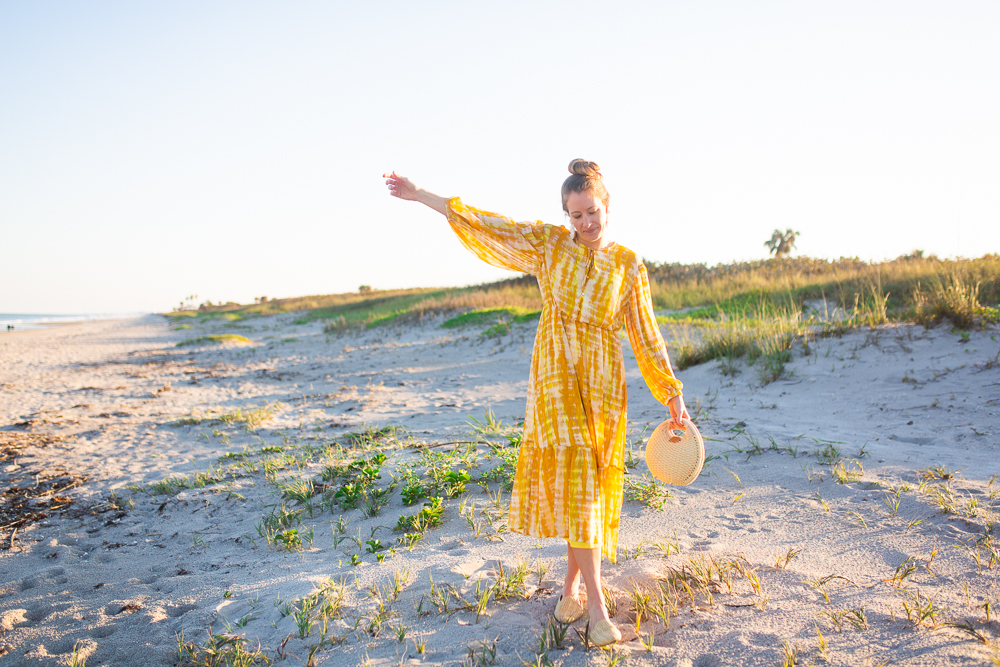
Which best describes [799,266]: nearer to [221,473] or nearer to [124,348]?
[221,473]

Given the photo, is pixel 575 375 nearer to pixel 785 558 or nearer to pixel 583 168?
pixel 583 168

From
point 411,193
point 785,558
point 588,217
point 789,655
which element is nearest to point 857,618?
point 789,655

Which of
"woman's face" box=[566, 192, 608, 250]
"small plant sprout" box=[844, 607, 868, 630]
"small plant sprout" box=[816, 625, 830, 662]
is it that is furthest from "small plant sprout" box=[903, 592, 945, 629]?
"woman's face" box=[566, 192, 608, 250]

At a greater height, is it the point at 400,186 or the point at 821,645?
the point at 400,186

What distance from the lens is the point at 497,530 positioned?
316cm

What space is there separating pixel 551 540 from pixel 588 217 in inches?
75.3

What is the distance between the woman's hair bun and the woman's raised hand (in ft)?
2.35

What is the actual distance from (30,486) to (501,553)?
3972mm

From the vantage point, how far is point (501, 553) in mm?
2936

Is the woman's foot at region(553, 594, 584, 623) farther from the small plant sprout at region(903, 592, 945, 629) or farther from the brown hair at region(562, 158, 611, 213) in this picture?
the brown hair at region(562, 158, 611, 213)

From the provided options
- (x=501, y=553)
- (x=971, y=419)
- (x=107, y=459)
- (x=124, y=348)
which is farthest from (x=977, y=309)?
(x=124, y=348)

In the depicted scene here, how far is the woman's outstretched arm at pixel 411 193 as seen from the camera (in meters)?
2.42

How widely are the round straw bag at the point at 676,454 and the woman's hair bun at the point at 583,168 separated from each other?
43.7 inches

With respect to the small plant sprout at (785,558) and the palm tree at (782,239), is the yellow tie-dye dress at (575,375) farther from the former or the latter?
the palm tree at (782,239)
